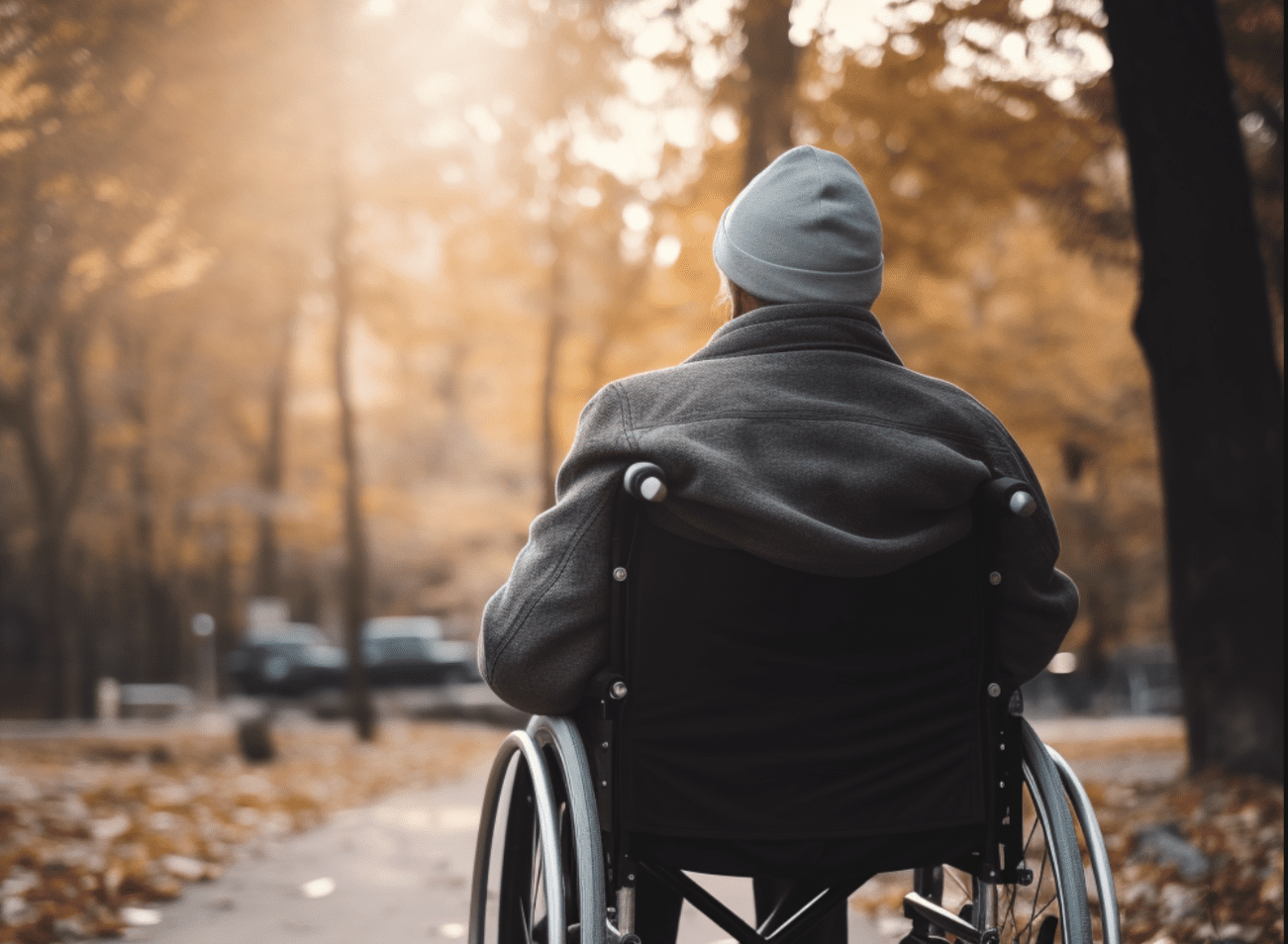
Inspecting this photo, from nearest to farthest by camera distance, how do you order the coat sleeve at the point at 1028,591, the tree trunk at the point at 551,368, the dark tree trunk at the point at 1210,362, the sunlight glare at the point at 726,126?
1. the coat sleeve at the point at 1028,591
2. the dark tree trunk at the point at 1210,362
3. the sunlight glare at the point at 726,126
4. the tree trunk at the point at 551,368

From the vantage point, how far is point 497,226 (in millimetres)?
13055

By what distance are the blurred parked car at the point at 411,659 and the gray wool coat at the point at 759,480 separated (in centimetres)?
2424

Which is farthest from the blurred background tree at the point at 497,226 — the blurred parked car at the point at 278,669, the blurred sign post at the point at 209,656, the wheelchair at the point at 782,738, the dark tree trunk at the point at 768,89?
the wheelchair at the point at 782,738

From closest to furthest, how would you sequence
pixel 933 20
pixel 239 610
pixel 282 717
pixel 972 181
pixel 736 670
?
pixel 736 670, pixel 933 20, pixel 972 181, pixel 282 717, pixel 239 610

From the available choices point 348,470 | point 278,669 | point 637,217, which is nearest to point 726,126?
point 637,217

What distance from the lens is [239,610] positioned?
1227 inches

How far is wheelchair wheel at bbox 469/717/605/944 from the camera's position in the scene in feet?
5.89

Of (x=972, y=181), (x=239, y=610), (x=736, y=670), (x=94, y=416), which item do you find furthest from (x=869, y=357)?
(x=239, y=610)

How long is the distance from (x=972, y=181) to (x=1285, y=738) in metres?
3.79

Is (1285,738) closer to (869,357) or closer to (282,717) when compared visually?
(869,357)

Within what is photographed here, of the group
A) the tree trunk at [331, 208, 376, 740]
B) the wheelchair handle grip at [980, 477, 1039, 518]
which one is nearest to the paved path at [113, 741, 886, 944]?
the wheelchair handle grip at [980, 477, 1039, 518]

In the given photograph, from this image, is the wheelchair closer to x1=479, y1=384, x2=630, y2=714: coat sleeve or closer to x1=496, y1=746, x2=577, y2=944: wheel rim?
x1=479, y1=384, x2=630, y2=714: coat sleeve

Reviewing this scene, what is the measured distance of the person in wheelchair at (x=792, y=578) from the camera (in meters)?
1.81

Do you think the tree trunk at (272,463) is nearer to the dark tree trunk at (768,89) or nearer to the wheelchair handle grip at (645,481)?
the dark tree trunk at (768,89)
